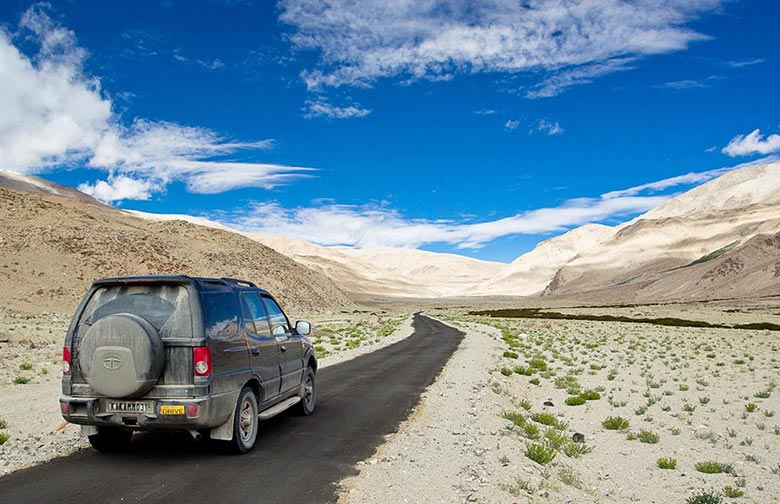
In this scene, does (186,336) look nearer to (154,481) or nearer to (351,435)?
(154,481)

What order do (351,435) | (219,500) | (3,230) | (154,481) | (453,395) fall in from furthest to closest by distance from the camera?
(3,230) → (453,395) → (351,435) → (154,481) → (219,500)

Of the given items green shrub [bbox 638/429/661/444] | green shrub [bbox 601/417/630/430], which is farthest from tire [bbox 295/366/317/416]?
green shrub [bbox 638/429/661/444]

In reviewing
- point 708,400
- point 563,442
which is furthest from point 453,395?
point 708,400

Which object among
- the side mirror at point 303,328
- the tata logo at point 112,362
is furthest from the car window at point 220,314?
the side mirror at point 303,328

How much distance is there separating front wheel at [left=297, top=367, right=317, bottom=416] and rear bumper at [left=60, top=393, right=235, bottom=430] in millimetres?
3749

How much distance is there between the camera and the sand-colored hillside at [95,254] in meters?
61.3

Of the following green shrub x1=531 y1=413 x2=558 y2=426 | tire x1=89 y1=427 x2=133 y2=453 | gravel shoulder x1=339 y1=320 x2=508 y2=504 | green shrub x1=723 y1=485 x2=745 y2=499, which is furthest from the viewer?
green shrub x1=531 y1=413 x2=558 y2=426

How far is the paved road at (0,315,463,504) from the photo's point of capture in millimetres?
7039

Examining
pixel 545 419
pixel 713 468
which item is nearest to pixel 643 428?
pixel 545 419

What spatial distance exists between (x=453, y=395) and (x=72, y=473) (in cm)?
960

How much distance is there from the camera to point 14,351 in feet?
87.3

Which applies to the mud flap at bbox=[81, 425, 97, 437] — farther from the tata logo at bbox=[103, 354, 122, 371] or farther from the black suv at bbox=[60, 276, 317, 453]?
the tata logo at bbox=[103, 354, 122, 371]

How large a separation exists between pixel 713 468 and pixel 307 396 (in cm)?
762

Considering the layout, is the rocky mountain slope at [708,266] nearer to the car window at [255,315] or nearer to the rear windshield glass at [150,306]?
the car window at [255,315]
